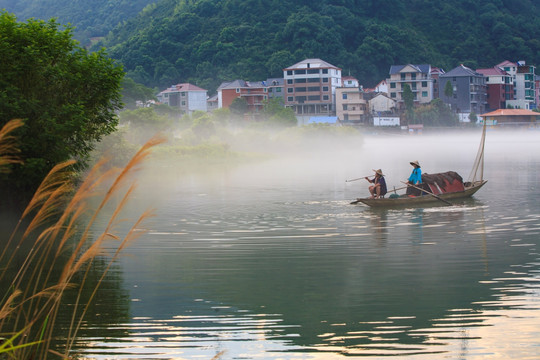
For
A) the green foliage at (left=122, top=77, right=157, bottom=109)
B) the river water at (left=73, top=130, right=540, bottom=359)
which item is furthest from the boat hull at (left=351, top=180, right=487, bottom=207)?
the green foliage at (left=122, top=77, right=157, bottom=109)

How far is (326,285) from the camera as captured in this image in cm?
1520

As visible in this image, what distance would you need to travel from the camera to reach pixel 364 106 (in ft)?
432

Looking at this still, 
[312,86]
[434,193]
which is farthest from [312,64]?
[434,193]

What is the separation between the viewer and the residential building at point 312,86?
13000 cm

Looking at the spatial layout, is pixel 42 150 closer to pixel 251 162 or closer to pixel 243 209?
pixel 243 209

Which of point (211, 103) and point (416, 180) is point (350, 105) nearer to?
point (211, 103)

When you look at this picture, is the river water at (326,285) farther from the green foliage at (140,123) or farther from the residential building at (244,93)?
the residential building at (244,93)

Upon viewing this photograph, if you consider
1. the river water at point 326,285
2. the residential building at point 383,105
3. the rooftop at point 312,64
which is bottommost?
the river water at point 326,285

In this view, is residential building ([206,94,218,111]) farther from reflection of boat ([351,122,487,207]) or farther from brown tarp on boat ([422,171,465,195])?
brown tarp on boat ([422,171,465,195])

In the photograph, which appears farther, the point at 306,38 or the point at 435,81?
the point at 306,38

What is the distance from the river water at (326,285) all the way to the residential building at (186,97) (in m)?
104

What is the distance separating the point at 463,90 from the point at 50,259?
132 m

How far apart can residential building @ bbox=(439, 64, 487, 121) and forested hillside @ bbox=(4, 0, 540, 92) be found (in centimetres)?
1211

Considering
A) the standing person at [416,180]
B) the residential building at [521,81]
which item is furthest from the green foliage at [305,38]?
the standing person at [416,180]
